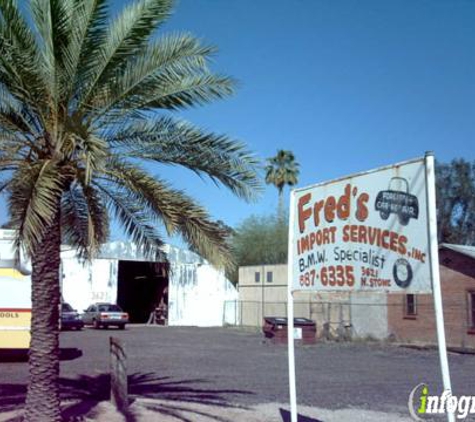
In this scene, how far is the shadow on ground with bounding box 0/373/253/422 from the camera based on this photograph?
35.9 feet

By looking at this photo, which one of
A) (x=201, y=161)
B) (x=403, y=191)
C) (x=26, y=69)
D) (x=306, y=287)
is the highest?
(x=26, y=69)

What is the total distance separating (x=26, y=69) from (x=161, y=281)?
44607 millimetres

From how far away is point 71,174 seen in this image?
A: 9.19 meters

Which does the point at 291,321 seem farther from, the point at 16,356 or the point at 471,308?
the point at 471,308

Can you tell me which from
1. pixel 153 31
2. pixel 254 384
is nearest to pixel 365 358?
pixel 254 384

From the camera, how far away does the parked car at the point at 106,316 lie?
40.2m

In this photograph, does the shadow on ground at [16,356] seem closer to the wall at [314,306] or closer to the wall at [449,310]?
the wall at [314,306]

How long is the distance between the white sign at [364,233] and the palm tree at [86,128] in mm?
1523

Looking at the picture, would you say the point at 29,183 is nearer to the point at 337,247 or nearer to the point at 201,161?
the point at 201,161

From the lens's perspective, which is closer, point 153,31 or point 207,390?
point 153,31

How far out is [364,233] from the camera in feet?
25.9

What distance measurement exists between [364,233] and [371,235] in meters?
0.13

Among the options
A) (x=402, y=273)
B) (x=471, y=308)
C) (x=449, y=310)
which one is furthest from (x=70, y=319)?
(x=402, y=273)

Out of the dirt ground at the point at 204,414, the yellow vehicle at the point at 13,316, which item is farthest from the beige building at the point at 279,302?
the dirt ground at the point at 204,414
